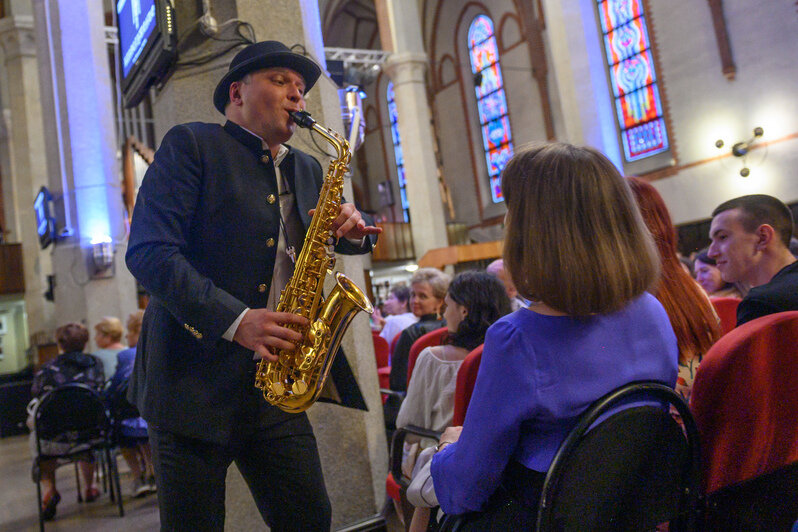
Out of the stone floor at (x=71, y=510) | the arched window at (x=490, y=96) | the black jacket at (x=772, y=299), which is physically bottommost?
the stone floor at (x=71, y=510)

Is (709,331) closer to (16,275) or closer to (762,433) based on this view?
(762,433)

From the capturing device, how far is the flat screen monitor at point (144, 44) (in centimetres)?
259

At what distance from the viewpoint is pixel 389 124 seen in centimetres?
2145

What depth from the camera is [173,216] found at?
5.15ft

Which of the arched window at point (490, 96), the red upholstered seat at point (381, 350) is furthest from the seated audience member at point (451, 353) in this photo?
the arched window at point (490, 96)

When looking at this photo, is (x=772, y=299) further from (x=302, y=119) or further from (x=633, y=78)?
(x=633, y=78)

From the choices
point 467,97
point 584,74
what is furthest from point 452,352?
point 467,97

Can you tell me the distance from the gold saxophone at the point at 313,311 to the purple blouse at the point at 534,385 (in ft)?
1.63

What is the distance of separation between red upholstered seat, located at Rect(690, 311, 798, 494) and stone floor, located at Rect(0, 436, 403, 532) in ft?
6.51

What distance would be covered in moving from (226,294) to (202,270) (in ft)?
0.64

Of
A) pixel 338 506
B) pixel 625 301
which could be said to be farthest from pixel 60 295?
pixel 625 301

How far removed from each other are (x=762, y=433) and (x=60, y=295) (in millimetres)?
8939

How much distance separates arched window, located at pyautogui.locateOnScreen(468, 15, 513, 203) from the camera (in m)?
17.6

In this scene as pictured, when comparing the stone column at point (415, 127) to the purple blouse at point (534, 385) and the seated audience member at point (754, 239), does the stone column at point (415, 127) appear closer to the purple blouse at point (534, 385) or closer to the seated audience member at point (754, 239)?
the seated audience member at point (754, 239)
